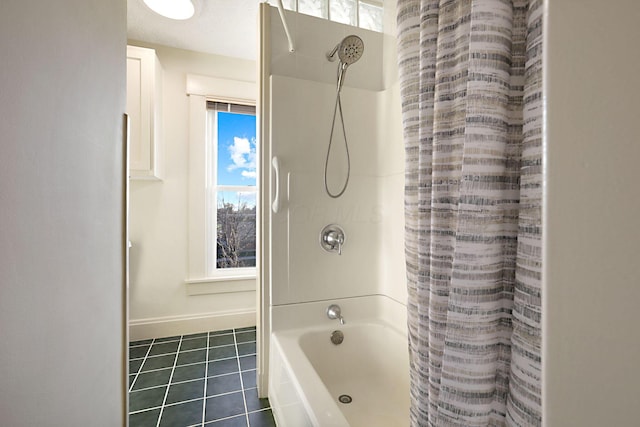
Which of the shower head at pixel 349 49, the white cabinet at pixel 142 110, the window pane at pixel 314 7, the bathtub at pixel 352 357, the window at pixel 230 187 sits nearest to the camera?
the bathtub at pixel 352 357

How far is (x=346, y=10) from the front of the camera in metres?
1.72

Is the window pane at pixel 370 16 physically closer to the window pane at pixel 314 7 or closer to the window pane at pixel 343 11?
the window pane at pixel 343 11

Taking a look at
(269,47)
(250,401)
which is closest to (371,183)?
(269,47)

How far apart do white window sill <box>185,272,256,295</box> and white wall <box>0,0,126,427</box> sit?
172cm

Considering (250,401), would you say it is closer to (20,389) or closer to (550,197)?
(20,389)

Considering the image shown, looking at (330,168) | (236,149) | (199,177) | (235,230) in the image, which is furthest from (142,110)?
(330,168)

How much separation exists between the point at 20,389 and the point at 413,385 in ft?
2.46

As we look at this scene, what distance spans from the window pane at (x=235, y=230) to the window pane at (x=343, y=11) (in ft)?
A: 5.21

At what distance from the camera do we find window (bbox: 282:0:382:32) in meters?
1.63

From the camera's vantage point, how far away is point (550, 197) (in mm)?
221

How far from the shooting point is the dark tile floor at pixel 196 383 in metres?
1.41

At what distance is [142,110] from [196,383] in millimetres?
1931

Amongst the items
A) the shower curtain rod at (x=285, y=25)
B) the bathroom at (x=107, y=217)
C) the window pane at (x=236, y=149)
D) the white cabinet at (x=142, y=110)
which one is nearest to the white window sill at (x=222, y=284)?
the window pane at (x=236, y=149)

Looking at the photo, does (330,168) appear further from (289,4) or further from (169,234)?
(169,234)
